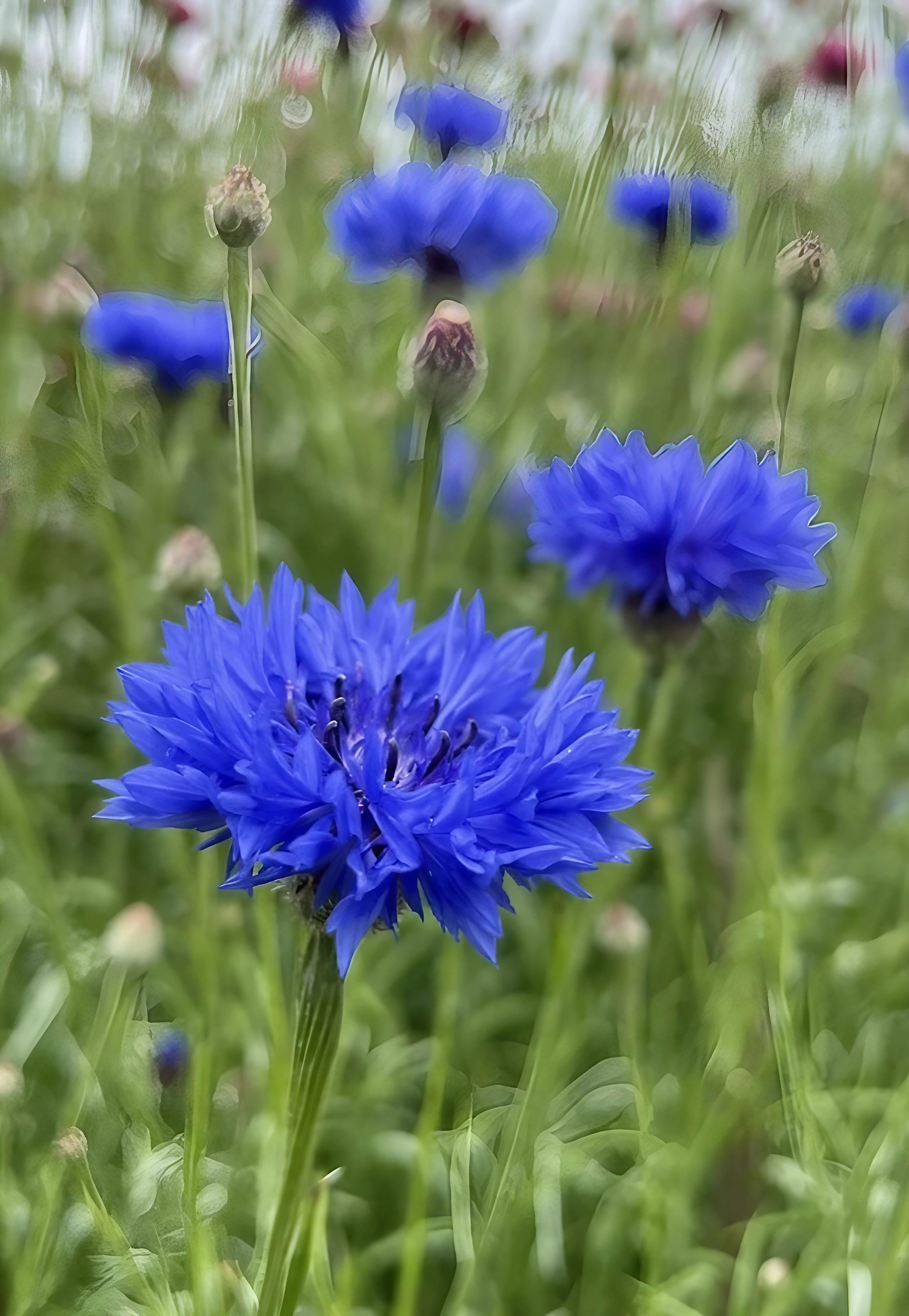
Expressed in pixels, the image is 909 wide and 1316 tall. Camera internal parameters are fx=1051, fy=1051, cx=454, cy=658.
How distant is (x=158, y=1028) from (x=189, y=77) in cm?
97

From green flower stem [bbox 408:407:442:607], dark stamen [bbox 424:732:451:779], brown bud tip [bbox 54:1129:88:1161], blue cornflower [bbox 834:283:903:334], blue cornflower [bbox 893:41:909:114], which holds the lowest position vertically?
brown bud tip [bbox 54:1129:88:1161]

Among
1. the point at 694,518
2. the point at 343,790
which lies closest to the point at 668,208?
the point at 694,518

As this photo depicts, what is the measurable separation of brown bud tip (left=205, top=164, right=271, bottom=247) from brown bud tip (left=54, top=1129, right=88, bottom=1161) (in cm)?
35

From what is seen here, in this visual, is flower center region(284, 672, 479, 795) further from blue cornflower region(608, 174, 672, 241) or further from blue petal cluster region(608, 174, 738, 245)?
blue cornflower region(608, 174, 672, 241)

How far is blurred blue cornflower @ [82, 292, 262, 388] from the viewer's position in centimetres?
84

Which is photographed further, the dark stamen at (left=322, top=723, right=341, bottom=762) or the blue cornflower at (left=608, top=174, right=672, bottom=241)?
the blue cornflower at (left=608, top=174, right=672, bottom=241)

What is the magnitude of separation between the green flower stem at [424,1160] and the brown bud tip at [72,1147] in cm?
18

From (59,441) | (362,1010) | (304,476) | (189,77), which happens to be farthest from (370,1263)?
(189,77)

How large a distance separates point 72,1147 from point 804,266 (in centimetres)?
50

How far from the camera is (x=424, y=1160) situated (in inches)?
20.8

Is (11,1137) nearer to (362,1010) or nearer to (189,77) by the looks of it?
(362,1010)

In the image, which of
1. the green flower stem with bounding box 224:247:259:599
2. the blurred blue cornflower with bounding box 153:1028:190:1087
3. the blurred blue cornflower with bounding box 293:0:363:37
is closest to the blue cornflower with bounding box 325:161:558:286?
Answer: the blurred blue cornflower with bounding box 293:0:363:37

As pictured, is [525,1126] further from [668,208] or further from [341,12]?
[341,12]

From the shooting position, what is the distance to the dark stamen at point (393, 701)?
1.65ft
